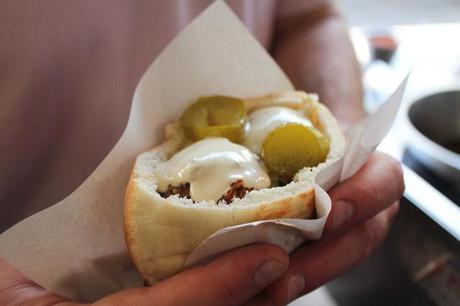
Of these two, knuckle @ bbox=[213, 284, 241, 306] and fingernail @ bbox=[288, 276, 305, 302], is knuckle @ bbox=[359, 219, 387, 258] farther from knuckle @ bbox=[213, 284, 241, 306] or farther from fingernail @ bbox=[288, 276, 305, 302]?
knuckle @ bbox=[213, 284, 241, 306]

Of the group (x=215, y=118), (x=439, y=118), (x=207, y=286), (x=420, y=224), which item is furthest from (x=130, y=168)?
(x=439, y=118)

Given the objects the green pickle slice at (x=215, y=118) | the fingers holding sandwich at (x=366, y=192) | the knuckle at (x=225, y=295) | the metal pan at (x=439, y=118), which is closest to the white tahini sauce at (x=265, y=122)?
the green pickle slice at (x=215, y=118)

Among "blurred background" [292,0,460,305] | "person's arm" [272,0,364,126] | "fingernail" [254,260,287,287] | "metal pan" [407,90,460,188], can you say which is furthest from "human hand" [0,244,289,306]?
"metal pan" [407,90,460,188]

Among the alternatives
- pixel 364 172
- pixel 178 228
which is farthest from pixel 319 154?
pixel 178 228

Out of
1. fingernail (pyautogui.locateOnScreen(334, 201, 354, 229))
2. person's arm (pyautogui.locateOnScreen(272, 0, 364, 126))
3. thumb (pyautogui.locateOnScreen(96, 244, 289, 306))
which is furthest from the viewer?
person's arm (pyautogui.locateOnScreen(272, 0, 364, 126))

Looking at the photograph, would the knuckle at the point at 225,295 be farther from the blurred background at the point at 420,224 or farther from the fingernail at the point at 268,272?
the blurred background at the point at 420,224

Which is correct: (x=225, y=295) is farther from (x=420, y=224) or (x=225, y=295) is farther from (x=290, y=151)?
(x=420, y=224)
